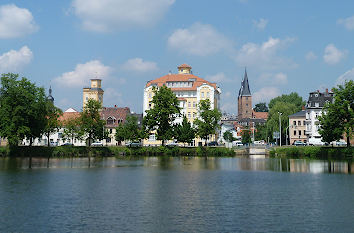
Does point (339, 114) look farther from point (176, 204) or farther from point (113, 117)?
point (113, 117)

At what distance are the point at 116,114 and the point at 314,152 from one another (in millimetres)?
82375

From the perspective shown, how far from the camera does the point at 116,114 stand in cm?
16525

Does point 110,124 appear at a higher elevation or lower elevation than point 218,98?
lower

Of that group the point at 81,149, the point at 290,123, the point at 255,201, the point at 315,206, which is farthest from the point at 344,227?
the point at 290,123

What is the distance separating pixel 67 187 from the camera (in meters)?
44.4

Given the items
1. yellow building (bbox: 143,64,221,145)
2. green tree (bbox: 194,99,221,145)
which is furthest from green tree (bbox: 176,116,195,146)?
yellow building (bbox: 143,64,221,145)

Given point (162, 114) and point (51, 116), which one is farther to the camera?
point (162, 114)

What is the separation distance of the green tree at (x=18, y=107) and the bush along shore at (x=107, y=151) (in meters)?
7.80

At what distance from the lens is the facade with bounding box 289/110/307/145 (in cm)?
15429

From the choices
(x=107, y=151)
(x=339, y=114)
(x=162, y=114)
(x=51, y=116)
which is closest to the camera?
(x=339, y=114)

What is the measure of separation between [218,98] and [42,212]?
153523 millimetres

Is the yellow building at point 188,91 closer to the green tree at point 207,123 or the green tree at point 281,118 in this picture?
the green tree at point 281,118

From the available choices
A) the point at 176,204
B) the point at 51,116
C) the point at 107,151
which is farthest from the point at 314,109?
the point at 176,204

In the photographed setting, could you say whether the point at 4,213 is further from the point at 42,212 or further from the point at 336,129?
the point at 336,129
